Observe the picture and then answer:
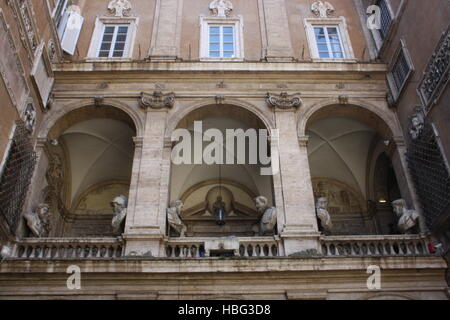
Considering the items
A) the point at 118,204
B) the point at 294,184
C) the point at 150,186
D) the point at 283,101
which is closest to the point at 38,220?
the point at 118,204

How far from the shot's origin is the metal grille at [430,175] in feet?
31.4

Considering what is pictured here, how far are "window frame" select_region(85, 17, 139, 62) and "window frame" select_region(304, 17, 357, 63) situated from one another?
5.32 m

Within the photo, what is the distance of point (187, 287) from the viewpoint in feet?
29.8

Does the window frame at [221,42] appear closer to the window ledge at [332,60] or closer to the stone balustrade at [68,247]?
the window ledge at [332,60]

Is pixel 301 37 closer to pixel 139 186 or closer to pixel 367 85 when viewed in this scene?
pixel 367 85

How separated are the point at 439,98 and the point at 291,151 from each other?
337 cm

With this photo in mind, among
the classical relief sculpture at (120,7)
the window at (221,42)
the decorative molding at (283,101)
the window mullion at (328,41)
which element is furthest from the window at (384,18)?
the classical relief sculpture at (120,7)

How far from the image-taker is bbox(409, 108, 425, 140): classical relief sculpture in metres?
10.8

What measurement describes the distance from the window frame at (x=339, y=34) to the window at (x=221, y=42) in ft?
7.70

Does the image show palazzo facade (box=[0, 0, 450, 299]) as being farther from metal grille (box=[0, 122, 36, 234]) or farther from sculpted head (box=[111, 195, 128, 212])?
sculpted head (box=[111, 195, 128, 212])

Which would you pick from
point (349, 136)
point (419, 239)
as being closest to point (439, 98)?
point (419, 239)

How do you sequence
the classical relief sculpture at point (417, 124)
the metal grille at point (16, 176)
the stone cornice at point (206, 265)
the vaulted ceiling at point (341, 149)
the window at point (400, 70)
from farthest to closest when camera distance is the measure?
the vaulted ceiling at point (341, 149)
the window at point (400, 70)
the classical relief sculpture at point (417, 124)
the metal grille at point (16, 176)
the stone cornice at point (206, 265)

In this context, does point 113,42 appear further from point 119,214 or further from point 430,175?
point 430,175

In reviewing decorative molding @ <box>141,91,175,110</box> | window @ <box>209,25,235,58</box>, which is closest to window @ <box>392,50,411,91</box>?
window @ <box>209,25,235,58</box>
